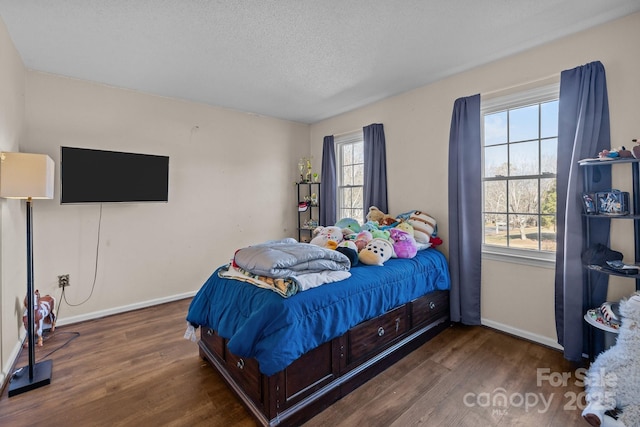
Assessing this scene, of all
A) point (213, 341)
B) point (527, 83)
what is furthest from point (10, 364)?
point (527, 83)

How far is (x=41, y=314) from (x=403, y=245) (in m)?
3.26

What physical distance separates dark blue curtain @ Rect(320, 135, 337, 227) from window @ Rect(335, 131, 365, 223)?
84 millimetres

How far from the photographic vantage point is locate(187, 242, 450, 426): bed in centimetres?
157

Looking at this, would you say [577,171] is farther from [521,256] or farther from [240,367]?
[240,367]

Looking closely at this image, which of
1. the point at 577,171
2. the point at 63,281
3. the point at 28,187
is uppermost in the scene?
the point at 577,171

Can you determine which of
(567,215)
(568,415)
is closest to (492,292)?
(567,215)

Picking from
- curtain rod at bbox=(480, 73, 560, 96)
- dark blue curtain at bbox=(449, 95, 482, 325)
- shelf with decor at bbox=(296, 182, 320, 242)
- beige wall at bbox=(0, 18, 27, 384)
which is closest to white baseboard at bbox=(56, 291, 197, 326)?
beige wall at bbox=(0, 18, 27, 384)

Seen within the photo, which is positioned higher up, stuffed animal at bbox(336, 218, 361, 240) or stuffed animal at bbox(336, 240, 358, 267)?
stuffed animal at bbox(336, 218, 361, 240)

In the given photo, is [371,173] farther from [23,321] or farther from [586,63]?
[23,321]

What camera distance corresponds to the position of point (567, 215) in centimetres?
222

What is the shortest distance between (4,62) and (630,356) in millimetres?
→ 4438

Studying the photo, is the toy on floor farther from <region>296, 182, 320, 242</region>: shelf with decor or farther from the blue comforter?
<region>296, 182, 320, 242</region>: shelf with decor

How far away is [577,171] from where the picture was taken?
217cm

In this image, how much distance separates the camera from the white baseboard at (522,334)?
8.03ft
